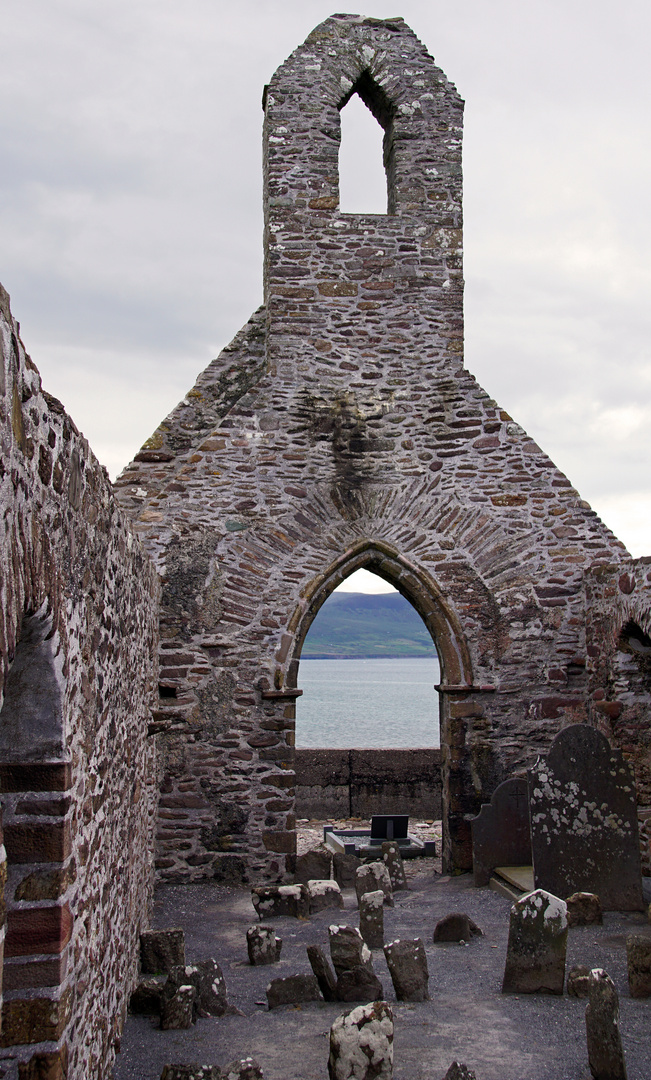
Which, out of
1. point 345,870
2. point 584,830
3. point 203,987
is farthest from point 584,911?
point 203,987

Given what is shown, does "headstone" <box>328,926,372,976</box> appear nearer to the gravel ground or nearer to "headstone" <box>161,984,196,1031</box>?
the gravel ground

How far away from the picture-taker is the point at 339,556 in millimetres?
8711

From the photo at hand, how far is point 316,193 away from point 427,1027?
8401 millimetres

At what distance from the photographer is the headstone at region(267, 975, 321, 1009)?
196 inches

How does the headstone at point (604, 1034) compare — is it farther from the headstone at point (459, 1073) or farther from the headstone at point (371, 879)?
the headstone at point (371, 879)

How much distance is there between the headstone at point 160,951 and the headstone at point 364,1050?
2.12 meters

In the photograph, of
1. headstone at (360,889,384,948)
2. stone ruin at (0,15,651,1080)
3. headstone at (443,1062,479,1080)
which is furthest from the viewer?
stone ruin at (0,15,651,1080)

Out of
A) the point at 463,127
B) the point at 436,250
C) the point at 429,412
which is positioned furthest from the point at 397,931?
the point at 463,127

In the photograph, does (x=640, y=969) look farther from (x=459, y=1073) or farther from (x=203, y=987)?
(x=203, y=987)

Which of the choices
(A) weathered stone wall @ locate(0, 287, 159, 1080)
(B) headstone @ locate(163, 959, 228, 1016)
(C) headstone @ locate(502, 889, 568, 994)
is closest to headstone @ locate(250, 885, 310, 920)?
(B) headstone @ locate(163, 959, 228, 1016)

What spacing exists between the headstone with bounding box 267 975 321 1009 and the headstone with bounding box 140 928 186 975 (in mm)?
811

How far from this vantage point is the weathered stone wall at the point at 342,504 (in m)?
8.30

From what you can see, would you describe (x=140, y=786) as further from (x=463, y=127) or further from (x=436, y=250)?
(x=463, y=127)

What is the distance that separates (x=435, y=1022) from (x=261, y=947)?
5.11ft
